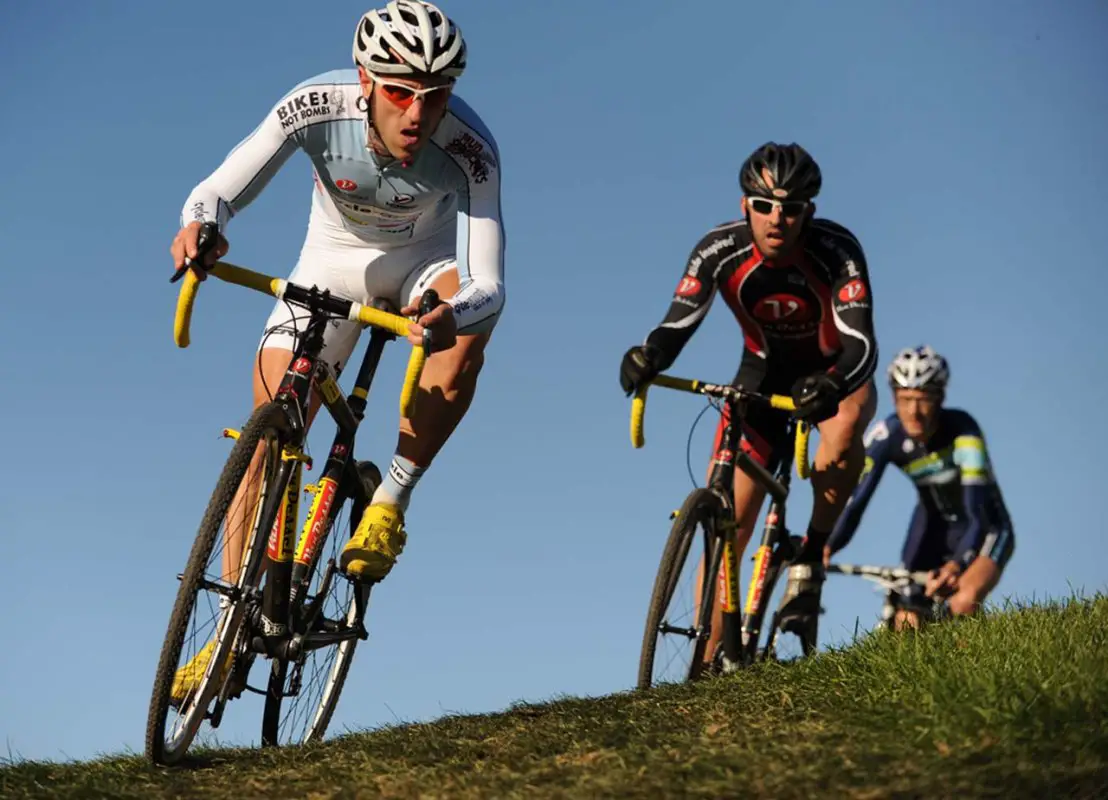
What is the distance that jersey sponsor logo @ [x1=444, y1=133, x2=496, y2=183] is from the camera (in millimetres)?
7305

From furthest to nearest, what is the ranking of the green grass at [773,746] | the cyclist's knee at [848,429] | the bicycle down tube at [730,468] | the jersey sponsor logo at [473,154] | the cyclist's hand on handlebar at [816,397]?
the cyclist's knee at [848,429] → the bicycle down tube at [730,468] → the cyclist's hand on handlebar at [816,397] → the jersey sponsor logo at [473,154] → the green grass at [773,746]

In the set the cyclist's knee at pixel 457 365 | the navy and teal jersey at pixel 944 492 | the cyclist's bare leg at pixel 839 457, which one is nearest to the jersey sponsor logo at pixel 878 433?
the navy and teal jersey at pixel 944 492

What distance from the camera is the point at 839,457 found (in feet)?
30.5

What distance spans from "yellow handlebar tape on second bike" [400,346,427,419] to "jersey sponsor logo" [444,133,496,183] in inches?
55.5

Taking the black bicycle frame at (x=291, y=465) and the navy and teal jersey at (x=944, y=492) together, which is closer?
the black bicycle frame at (x=291, y=465)

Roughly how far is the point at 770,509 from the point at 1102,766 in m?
4.63

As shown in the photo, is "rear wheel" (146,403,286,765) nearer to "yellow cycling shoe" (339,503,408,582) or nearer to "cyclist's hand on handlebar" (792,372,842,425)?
"yellow cycling shoe" (339,503,408,582)

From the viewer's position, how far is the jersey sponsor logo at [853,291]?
340 inches

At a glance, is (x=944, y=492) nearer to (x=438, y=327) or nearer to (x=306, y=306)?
(x=438, y=327)

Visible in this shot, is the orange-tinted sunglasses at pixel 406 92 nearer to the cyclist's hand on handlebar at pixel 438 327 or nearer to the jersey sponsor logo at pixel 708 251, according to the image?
the cyclist's hand on handlebar at pixel 438 327

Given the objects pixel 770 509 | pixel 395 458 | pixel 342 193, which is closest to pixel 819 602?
pixel 770 509

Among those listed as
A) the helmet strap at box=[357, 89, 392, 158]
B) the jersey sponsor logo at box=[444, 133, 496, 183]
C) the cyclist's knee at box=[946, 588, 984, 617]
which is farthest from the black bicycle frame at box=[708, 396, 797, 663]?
the cyclist's knee at box=[946, 588, 984, 617]

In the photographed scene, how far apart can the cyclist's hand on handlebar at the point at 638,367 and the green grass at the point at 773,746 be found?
81.4 inches

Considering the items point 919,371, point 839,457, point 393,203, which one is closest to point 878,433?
point 919,371
